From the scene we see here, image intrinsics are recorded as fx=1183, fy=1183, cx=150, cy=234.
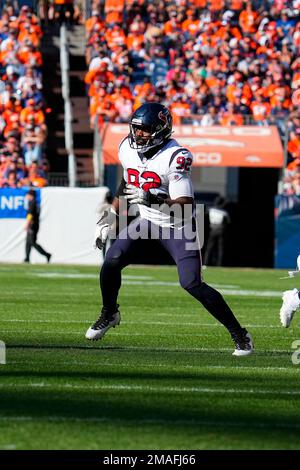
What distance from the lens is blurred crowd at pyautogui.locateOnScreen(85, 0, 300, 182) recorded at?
80.5ft

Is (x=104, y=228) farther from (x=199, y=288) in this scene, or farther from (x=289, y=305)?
(x=289, y=305)

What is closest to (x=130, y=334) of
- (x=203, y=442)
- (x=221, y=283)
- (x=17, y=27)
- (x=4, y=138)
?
(x=203, y=442)

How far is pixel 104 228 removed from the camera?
905 centimetres

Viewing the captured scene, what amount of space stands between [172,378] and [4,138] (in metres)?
18.2

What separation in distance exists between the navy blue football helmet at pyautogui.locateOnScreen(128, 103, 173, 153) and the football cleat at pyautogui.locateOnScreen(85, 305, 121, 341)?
53.2 inches

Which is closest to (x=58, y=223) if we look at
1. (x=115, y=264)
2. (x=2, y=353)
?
(x=115, y=264)

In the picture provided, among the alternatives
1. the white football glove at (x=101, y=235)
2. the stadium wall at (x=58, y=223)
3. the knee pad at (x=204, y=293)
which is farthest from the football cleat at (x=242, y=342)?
the stadium wall at (x=58, y=223)

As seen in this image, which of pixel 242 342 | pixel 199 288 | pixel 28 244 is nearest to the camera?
pixel 199 288

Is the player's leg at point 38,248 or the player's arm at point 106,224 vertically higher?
the player's arm at point 106,224

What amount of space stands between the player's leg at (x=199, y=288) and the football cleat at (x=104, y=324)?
0.94 metres

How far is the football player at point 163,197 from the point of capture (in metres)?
8.22

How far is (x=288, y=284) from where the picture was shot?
18.4m

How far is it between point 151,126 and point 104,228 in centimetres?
107

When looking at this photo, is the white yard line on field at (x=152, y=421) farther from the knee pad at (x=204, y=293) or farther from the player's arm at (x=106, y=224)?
the player's arm at (x=106, y=224)
